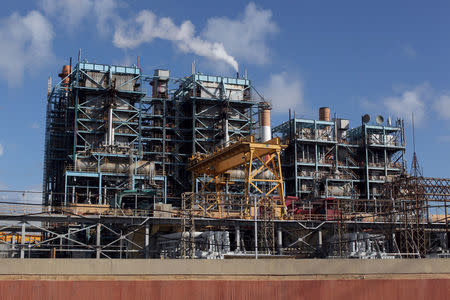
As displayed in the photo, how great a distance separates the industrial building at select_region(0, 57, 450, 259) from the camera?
6375 centimetres

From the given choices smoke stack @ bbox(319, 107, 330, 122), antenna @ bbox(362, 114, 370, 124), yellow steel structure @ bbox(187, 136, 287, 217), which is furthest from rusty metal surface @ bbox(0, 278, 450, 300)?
antenna @ bbox(362, 114, 370, 124)

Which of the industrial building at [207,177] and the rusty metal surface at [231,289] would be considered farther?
the industrial building at [207,177]

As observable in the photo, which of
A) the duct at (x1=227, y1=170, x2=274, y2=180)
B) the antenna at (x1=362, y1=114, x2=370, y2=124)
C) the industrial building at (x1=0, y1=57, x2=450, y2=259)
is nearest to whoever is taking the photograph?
the industrial building at (x1=0, y1=57, x2=450, y2=259)

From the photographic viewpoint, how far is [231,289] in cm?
2638

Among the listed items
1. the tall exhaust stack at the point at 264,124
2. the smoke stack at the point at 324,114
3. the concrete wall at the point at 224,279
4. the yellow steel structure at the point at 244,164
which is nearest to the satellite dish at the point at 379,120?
the smoke stack at the point at 324,114

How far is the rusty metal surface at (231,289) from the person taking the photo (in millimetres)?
24750

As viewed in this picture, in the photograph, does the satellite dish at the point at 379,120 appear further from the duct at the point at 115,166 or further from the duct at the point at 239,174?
the duct at the point at 115,166

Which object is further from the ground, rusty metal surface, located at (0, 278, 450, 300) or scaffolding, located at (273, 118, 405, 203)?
scaffolding, located at (273, 118, 405, 203)

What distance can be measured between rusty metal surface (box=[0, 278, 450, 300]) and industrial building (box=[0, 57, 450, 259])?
85.1 ft

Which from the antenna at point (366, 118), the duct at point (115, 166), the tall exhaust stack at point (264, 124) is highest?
the antenna at point (366, 118)

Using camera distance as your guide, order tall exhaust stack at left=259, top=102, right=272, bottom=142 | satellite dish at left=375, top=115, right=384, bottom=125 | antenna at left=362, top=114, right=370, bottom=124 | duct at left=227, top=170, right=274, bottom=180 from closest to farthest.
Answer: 1. duct at left=227, top=170, right=274, bottom=180
2. tall exhaust stack at left=259, top=102, right=272, bottom=142
3. antenna at left=362, top=114, right=370, bottom=124
4. satellite dish at left=375, top=115, right=384, bottom=125

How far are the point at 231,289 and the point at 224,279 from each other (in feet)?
1.90

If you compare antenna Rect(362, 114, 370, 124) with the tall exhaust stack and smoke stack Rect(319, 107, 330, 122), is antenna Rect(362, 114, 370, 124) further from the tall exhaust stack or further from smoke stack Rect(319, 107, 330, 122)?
the tall exhaust stack

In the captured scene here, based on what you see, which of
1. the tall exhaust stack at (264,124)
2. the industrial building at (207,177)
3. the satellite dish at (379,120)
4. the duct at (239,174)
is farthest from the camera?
the satellite dish at (379,120)
